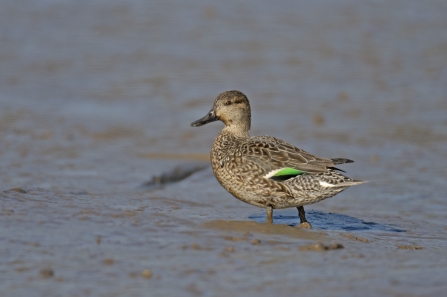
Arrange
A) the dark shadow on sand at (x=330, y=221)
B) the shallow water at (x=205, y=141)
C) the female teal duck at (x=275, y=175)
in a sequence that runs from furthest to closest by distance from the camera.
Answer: the dark shadow on sand at (x=330, y=221) < the female teal duck at (x=275, y=175) < the shallow water at (x=205, y=141)

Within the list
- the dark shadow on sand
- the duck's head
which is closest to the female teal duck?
the dark shadow on sand

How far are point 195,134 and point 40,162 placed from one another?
2.34m

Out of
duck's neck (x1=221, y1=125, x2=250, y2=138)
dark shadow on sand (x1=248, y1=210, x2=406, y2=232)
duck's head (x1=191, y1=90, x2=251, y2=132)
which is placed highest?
duck's head (x1=191, y1=90, x2=251, y2=132)

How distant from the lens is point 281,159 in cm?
688

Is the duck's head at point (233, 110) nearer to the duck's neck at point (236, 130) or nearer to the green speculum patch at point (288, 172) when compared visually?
the duck's neck at point (236, 130)

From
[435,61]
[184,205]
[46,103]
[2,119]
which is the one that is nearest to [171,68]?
[46,103]

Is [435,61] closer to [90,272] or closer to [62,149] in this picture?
[62,149]

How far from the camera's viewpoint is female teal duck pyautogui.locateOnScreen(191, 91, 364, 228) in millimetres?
6691

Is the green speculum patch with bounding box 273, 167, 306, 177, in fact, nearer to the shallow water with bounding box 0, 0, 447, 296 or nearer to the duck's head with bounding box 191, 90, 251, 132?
the shallow water with bounding box 0, 0, 447, 296

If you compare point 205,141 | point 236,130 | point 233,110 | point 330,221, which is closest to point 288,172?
point 330,221

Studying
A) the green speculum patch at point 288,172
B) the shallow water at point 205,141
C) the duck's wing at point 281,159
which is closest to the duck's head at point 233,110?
the duck's wing at point 281,159

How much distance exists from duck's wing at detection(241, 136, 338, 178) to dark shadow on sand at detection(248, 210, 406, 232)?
2.00ft

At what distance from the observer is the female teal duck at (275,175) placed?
263 inches

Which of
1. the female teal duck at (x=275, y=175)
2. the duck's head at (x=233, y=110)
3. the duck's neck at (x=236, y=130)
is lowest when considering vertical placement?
the female teal duck at (x=275, y=175)
